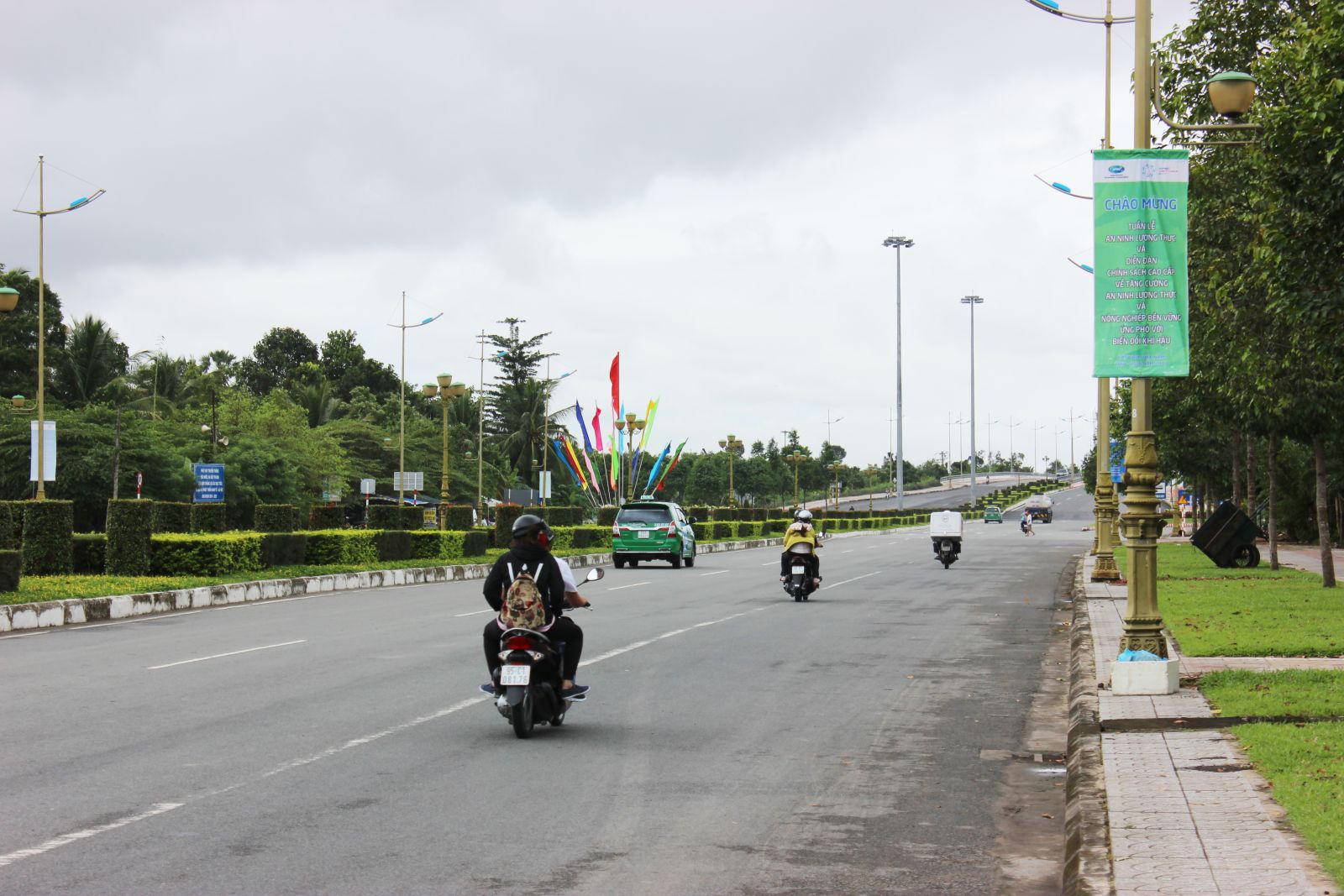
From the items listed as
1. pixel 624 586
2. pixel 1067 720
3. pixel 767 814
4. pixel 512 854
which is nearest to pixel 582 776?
pixel 767 814

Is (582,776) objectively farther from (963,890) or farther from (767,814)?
(963,890)

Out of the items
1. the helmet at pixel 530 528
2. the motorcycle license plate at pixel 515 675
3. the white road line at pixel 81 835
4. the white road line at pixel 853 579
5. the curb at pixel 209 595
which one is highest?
the helmet at pixel 530 528

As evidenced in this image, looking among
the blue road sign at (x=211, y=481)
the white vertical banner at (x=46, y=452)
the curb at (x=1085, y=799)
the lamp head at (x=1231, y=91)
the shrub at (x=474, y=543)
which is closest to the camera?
the curb at (x=1085, y=799)

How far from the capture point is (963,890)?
5773 mm

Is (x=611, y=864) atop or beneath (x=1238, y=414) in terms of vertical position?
beneath

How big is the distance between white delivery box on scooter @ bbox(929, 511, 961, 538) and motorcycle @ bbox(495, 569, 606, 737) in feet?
85.5

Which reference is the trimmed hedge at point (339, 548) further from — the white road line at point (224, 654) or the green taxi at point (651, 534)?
the white road line at point (224, 654)

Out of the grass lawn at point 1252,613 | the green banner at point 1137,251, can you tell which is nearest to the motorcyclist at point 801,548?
the grass lawn at point 1252,613

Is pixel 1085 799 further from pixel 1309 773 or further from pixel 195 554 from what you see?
pixel 195 554

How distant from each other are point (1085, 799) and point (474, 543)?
1194 inches

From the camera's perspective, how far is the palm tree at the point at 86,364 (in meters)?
67.6

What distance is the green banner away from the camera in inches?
437

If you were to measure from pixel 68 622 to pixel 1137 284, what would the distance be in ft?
49.3

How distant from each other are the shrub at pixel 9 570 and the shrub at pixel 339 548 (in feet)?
32.0
